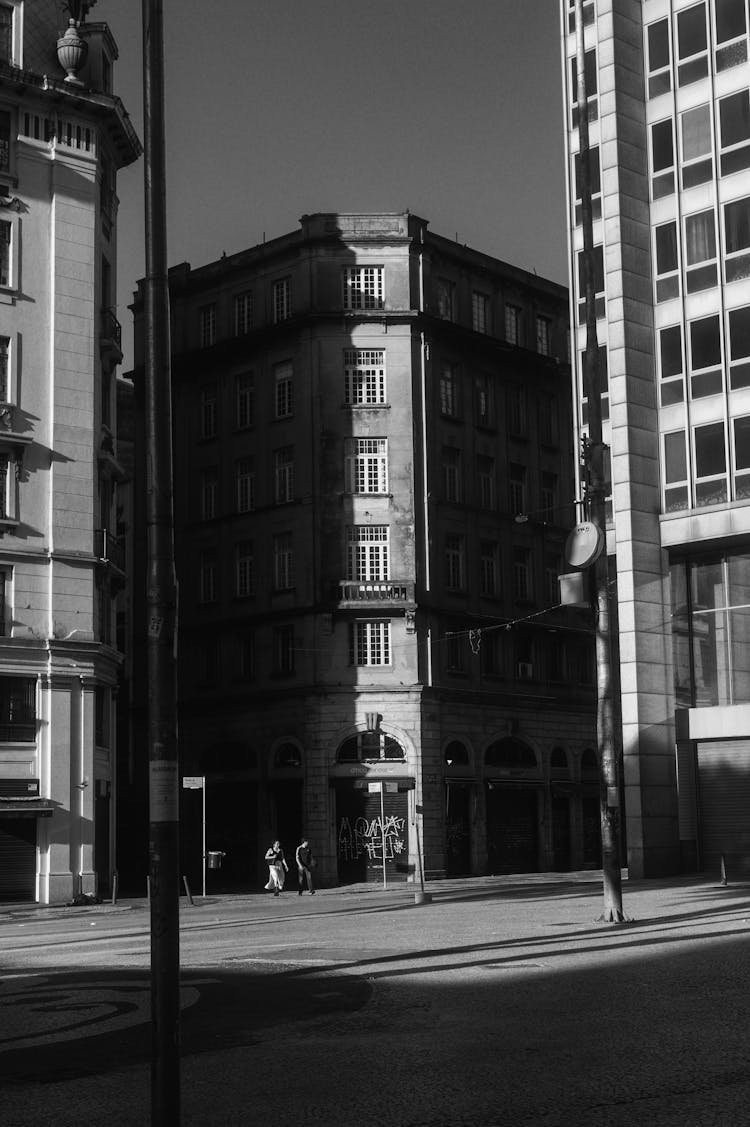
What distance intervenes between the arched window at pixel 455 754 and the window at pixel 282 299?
63.2 ft

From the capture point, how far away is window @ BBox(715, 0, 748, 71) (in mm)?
43250

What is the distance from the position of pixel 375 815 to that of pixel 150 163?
51.6 metres

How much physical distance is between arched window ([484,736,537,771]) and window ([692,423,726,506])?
22203 millimetres

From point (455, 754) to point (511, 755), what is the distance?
11.8 ft

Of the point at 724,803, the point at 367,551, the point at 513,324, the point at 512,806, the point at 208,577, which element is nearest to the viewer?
the point at 724,803

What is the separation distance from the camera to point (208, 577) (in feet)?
219

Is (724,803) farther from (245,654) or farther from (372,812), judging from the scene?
(245,654)

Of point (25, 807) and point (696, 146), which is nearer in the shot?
point (696, 146)

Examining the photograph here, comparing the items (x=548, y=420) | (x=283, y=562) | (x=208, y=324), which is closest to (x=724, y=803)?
(x=283, y=562)

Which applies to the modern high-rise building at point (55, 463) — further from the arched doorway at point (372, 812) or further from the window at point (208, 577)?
the window at point (208, 577)

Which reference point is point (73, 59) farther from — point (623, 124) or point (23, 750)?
point (23, 750)

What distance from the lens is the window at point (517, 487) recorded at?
220 feet

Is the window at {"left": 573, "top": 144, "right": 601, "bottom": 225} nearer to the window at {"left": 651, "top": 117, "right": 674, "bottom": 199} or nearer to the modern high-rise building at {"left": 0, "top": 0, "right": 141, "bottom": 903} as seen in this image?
the window at {"left": 651, "top": 117, "right": 674, "bottom": 199}

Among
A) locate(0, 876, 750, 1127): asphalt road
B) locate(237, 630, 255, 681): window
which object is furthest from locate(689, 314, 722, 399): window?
locate(237, 630, 255, 681): window
